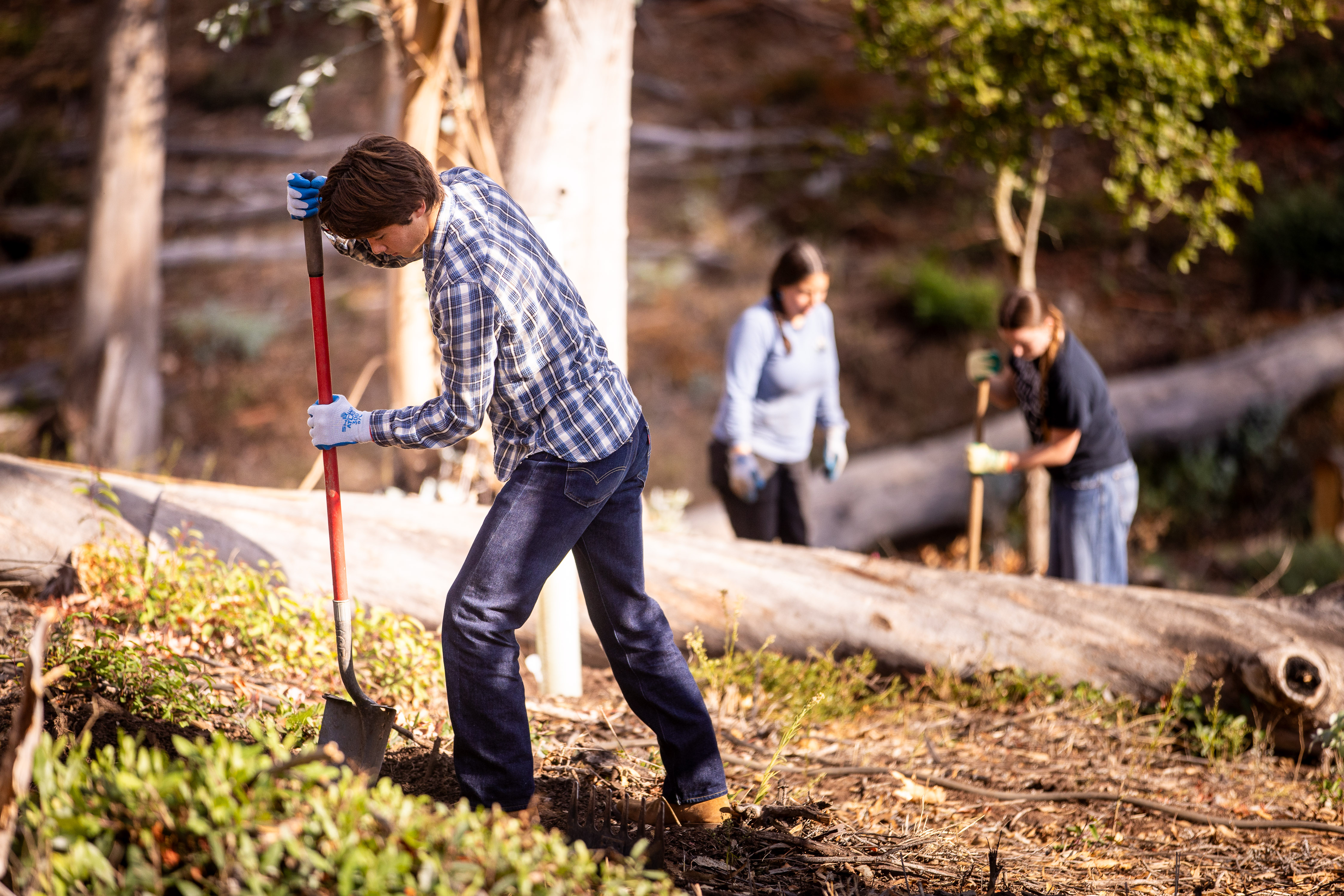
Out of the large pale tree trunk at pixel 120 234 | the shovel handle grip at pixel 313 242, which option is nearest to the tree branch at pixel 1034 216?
the shovel handle grip at pixel 313 242

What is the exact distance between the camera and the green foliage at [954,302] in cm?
929

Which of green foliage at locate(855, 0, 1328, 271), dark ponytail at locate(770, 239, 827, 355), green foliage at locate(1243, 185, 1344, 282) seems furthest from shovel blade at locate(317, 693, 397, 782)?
green foliage at locate(1243, 185, 1344, 282)

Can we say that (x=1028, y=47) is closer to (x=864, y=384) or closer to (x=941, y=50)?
(x=941, y=50)

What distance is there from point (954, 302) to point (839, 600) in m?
6.13

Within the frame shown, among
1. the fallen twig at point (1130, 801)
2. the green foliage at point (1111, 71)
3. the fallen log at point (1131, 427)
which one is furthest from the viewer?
the fallen log at point (1131, 427)

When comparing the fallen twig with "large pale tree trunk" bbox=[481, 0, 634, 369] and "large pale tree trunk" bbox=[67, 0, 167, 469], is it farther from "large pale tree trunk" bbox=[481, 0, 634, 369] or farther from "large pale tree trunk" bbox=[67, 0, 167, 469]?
"large pale tree trunk" bbox=[67, 0, 167, 469]

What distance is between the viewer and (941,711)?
153 inches

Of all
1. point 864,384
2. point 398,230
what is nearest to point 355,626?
point 398,230

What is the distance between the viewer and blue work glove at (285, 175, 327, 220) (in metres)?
2.55

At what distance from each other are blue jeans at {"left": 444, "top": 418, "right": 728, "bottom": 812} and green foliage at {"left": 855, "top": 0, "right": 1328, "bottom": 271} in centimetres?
353

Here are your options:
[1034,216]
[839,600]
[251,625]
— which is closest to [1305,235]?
[1034,216]

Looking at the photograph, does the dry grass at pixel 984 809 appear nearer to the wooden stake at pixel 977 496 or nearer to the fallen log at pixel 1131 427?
the wooden stake at pixel 977 496

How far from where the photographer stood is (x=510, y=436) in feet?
8.30

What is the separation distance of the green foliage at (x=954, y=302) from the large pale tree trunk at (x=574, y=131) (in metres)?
6.07
